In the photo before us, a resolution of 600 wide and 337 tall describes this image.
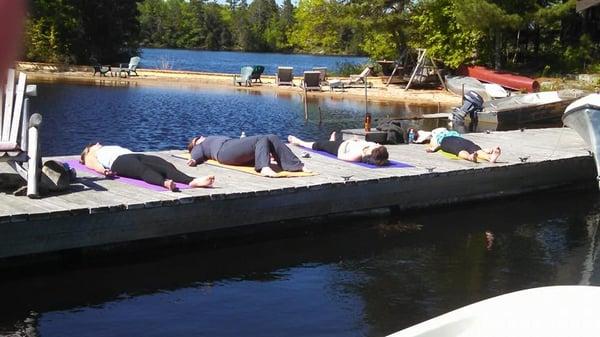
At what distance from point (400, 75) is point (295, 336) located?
35.5 meters

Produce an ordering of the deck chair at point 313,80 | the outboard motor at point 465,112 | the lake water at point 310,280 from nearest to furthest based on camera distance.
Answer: the lake water at point 310,280 → the outboard motor at point 465,112 → the deck chair at point 313,80

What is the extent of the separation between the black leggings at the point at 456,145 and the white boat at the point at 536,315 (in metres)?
9.02

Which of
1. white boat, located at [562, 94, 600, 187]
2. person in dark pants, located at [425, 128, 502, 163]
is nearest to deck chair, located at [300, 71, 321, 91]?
person in dark pants, located at [425, 128, 502, 163]

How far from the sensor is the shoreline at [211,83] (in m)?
36.1

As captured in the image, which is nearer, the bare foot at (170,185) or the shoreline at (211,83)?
the bare foot at (170,185)

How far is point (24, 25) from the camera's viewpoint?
2.38 ft

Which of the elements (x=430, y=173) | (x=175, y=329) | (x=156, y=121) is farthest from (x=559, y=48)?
(x=175, y=329)

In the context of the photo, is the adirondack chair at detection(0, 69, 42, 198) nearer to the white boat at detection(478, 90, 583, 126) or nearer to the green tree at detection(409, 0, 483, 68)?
the white boat at detection(478, 90, 583, 126)

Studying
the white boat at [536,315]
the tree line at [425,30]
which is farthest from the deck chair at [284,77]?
the white boat at [536,315]

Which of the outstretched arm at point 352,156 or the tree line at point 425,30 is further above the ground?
the tree line at point 425,30

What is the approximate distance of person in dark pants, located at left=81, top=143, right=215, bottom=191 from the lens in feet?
31.5

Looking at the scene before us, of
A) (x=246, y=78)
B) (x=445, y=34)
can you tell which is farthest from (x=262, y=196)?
(x=445, y=34)

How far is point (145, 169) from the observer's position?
9.80 meters

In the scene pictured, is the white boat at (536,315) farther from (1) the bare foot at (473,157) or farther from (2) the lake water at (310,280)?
(1) the bare foot at (473,157)
